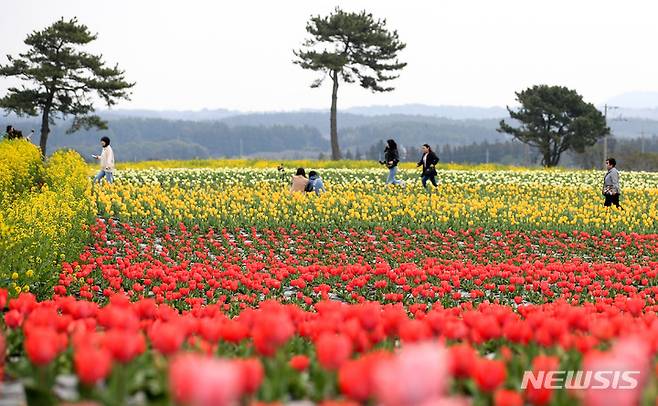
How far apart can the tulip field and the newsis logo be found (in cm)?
2

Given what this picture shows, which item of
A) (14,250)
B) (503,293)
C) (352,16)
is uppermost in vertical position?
(352,16)

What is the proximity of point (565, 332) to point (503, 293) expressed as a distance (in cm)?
824

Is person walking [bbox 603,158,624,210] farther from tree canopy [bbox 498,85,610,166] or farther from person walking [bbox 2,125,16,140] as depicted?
tree canopy [bbox 498,85,610,166]

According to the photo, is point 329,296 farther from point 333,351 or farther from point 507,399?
point 507,399

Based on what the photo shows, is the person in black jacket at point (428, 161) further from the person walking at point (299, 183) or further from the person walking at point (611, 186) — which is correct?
the person walking at point (611, 186)

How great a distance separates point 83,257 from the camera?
45.2 ft

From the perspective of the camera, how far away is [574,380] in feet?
12.0

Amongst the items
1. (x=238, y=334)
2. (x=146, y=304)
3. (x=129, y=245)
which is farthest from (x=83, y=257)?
(x=238, y=334)

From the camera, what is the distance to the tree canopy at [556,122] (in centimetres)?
7642

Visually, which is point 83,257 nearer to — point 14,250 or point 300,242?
point 14,250

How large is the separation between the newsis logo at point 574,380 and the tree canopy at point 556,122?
75357mm

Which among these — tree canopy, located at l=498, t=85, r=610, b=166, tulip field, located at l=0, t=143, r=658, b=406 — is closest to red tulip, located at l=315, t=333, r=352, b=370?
tulip field, located at l=0, t=143, r=658, b=406

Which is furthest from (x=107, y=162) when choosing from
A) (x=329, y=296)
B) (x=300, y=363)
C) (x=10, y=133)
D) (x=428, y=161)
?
(x=300, y=363)

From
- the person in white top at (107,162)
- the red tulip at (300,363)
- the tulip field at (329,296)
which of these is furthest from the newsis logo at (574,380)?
the person in white top at (107,162)
